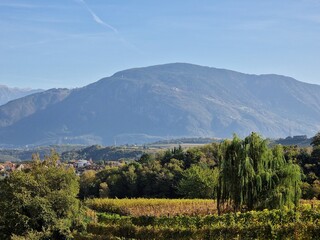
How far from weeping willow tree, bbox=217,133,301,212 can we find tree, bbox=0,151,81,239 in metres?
9.31

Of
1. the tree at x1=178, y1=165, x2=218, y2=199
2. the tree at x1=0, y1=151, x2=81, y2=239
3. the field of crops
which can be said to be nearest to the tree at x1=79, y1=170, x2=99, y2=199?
the tree at x1=178, y1=165, x2=218, y2=199

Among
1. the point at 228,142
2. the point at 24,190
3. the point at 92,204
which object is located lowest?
the point at 92,204

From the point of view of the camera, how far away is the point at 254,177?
25125mm

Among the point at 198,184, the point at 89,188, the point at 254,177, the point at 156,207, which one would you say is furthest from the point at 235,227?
the point at 89,188

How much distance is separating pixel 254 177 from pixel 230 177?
1.29 meters

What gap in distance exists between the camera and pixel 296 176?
26.2 m

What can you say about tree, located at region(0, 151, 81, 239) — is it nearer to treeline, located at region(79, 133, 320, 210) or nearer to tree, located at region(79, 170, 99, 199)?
treeline, located at region(79, 133, 320, 210)

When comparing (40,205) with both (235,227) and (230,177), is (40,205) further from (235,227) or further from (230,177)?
(235,227)

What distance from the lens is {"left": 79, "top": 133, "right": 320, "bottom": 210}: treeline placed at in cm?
2531

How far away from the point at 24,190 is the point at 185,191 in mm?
25126

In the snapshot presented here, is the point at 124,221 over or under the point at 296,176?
under

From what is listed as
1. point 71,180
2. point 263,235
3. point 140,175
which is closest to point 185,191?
point 140,175

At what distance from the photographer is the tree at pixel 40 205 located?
2819cm

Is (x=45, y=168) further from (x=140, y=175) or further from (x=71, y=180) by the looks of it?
(x=140, y=175)
